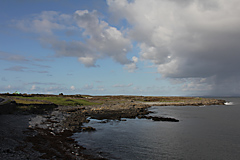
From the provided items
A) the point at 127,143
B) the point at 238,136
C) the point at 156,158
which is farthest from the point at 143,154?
the point at 238,136

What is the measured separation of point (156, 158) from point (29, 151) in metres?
14.8

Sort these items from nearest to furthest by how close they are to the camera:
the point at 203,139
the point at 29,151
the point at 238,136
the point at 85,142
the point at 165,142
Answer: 1. the point at 29,151
2. the point at 85,142
3. the point at 165,142
4. the point at 203,139
5. the point at 238,136

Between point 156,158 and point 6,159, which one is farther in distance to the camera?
point 156,158

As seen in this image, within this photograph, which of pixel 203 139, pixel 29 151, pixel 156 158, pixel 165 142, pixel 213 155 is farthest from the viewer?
pixel 203 139

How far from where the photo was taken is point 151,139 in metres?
29.2

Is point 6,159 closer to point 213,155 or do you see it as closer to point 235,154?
point 213,155

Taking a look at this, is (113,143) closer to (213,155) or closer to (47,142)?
(47,142)

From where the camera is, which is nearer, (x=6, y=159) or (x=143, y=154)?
(x=6, y=159)

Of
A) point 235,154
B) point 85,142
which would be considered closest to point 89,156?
point 85,142

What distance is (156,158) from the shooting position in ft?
67.0

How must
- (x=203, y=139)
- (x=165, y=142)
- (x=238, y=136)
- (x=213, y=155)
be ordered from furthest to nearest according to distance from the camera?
1. (x=238, y=136)
2. (x=203, y=139)
3. (x=165, y=142)
4. (x=213, y=155)

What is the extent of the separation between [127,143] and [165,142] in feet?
21.3

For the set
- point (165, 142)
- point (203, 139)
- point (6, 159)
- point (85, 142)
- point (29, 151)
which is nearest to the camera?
point (6, 159)

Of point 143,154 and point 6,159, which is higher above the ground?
point 6,159
